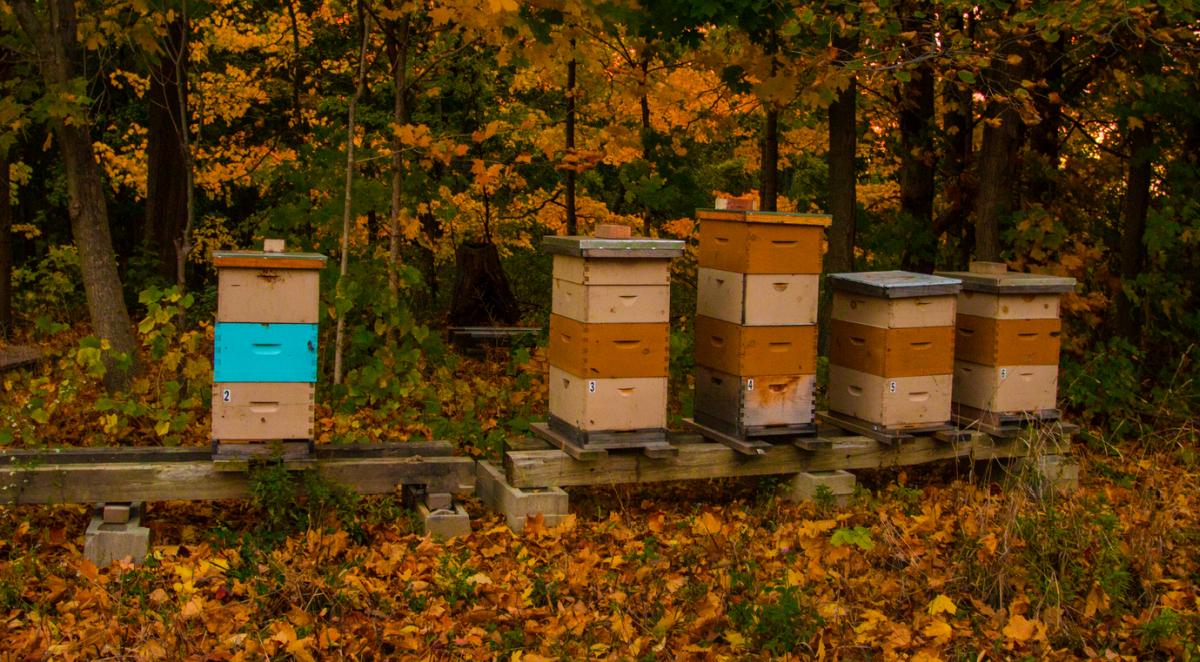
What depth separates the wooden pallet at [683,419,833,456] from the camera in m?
6.56

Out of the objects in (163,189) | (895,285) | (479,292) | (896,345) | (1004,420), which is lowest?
(1004,420)

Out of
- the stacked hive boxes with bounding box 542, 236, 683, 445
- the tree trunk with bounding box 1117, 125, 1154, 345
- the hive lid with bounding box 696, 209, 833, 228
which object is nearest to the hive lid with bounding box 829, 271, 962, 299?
the hive lid with bounding box 696, 209, 833, 228

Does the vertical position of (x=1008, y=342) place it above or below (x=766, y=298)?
below

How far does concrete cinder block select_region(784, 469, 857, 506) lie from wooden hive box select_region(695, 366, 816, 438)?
0.34 meters

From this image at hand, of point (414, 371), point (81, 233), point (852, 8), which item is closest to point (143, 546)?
point (414, 371)

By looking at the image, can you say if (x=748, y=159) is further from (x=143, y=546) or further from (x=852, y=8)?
(x=143, y=546)

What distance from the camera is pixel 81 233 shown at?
300 inches

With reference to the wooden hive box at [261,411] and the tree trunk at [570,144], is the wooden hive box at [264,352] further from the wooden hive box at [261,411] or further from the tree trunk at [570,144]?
the tree trunk at [570,144]

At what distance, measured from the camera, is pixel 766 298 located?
645 centimetres

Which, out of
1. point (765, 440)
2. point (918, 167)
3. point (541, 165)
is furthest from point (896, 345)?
point (541, 165)

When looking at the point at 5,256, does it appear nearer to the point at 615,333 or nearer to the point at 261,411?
the point at 261,411

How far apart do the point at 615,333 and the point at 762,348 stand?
87 cm

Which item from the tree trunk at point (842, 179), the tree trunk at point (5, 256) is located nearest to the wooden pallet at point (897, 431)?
the tree trunk at point (842, 179)

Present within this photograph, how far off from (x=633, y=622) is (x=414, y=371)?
9.49 ft
